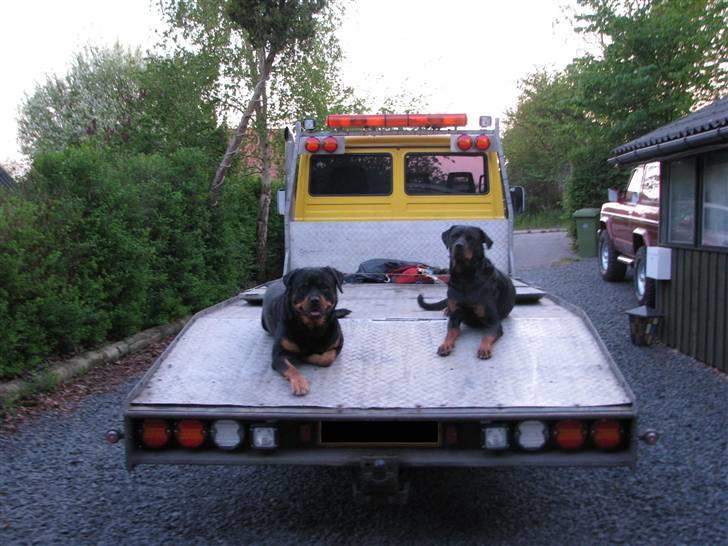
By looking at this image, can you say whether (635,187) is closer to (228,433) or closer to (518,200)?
(518,200)

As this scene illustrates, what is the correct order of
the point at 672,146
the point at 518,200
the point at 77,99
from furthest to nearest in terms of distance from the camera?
the point at 77,99, the point at 672,146, the point at 518,200

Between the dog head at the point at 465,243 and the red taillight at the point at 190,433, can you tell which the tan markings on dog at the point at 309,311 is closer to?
the red taillight at the point at 190,433

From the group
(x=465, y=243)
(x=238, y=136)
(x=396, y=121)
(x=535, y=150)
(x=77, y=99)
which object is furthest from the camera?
(x=535, y=150)

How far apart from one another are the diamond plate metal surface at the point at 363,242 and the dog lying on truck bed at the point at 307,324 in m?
2.97

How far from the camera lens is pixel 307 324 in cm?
401

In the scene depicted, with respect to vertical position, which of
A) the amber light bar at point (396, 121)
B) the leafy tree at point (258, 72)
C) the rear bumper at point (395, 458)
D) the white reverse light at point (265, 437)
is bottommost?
the rear bumper at point (395, 458)

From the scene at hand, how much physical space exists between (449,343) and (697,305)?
5.29 metres

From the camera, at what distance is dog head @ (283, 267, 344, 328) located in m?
3.96

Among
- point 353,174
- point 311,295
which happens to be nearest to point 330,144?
point 353,174

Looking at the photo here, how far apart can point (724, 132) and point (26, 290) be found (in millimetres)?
6530

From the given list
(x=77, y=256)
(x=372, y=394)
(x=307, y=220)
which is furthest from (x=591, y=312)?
(x=372, y=394)

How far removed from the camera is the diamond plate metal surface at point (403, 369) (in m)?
3.70

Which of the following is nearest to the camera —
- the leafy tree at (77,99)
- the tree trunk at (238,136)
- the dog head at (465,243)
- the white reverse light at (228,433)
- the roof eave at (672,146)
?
the white reverse light at (228,433)

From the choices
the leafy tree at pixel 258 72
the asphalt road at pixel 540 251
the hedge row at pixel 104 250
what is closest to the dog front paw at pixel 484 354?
the hedge row at pixel 104 250
